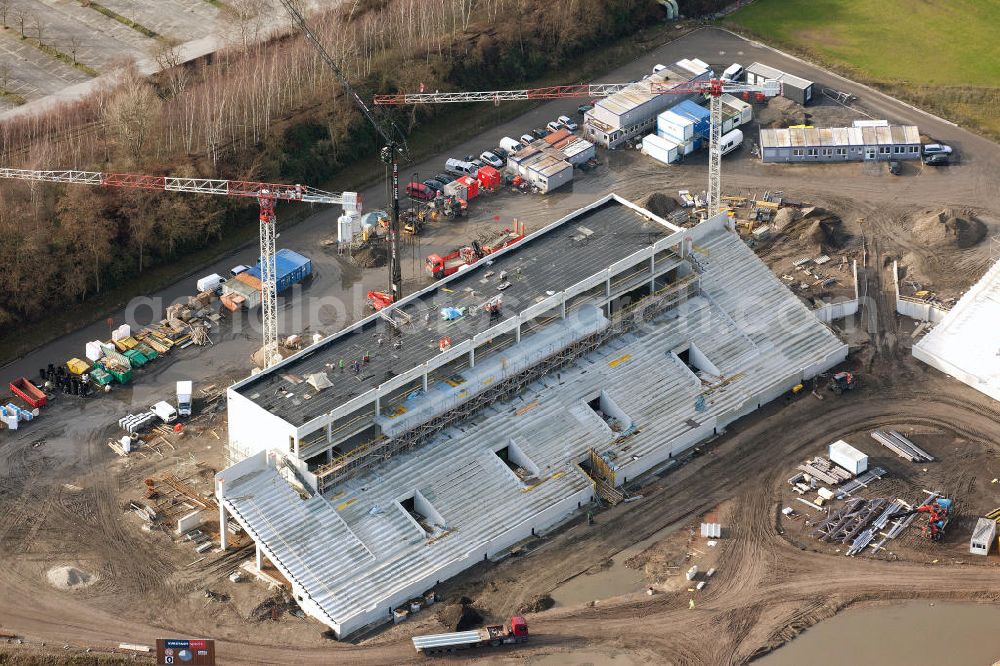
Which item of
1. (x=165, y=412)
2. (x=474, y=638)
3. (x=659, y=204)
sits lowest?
(x=474, y=638)

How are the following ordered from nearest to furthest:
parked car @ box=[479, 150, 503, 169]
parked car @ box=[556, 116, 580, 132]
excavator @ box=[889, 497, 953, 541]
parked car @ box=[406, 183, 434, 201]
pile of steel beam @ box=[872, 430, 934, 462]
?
excavator @ box=[889, 497, 953, 541], pile of steel beam @ box=[872, 430, 934, 462], parked car @ box=[406, 183, 434, 201], parked car @ box=[479, 150, 503, 169], parked car @ box=[556, 116, 580, 132]

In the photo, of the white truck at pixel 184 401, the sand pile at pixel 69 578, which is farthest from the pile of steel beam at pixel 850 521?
the sand pile at pixel 69 578

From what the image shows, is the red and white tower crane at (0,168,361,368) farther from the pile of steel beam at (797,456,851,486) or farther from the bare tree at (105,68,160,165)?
the pile of steel beam at (797,456,851,486)

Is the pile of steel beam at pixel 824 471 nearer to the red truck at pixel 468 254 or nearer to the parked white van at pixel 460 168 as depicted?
the red truck at pixel 468 254

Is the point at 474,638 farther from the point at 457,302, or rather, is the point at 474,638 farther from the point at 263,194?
the point at 263,194

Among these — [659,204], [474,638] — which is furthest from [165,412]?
[659,204]

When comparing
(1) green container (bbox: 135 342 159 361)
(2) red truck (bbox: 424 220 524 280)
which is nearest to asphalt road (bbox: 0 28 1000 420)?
(2) red truck (bbox: 424 220 524 280)
